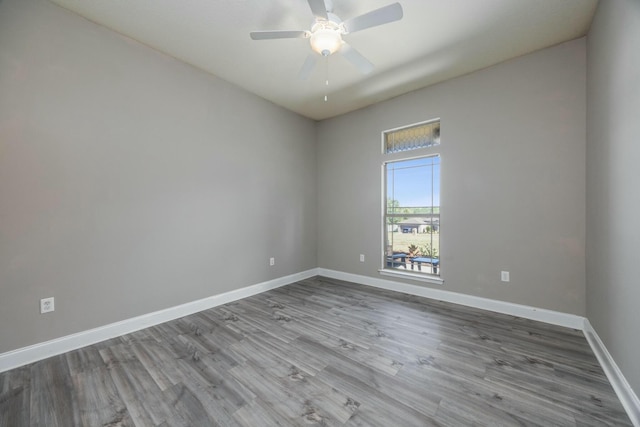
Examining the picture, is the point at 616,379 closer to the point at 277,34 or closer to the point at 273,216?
the point at 277,34

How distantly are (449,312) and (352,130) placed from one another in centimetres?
303

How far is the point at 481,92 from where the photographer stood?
3029mm

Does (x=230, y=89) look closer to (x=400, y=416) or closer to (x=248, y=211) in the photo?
(x=248, y=211)

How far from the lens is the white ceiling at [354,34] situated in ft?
6.91

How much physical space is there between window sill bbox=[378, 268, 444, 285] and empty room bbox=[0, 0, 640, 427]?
0.06 meters

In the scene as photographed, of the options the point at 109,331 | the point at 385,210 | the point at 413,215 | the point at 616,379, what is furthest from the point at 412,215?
the point at 109,331

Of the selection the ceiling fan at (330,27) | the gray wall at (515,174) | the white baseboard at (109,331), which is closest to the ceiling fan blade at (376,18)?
the ceiling fan at (330,27)

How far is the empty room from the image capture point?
5.36 feet

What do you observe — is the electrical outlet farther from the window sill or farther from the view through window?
the view through window

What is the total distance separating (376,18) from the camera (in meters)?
1.82

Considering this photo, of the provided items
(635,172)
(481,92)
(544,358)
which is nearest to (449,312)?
(544,358)

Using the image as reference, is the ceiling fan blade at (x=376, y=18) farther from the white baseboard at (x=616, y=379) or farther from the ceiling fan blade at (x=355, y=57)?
the white baseboard at (x=616, y=379)

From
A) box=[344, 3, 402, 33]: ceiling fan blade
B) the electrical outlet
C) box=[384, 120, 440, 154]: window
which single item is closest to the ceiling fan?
box=[344, 3, 402, 33]: ceiling fan blade

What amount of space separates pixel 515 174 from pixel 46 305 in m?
4.66
